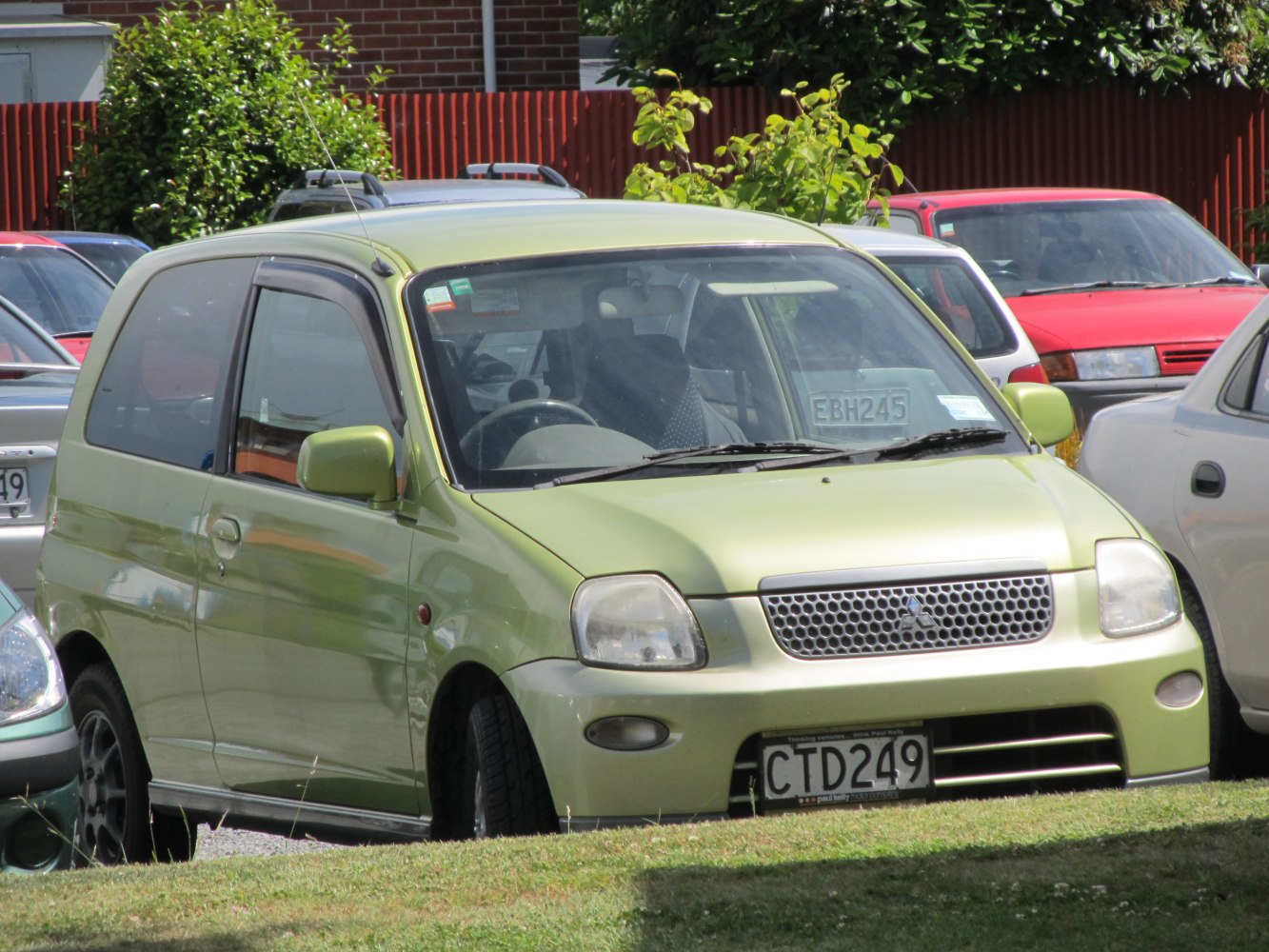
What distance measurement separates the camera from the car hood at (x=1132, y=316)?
10953mm

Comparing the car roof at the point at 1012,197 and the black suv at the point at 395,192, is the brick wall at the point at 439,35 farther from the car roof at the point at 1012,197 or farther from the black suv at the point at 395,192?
the car roof at the point at 1012,197

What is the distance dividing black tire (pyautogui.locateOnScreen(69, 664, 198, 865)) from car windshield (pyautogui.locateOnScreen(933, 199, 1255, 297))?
7451 mm

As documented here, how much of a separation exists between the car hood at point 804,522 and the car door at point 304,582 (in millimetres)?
473

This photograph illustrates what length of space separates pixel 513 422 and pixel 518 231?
71 cm

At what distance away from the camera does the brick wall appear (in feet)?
74.4

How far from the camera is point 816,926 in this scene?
11.9ft

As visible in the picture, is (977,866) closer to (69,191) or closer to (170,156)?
(170,156)

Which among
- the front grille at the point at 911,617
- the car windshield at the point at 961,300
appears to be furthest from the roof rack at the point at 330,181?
the front grille at the point at 911,617

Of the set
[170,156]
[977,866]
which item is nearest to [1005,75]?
[170,156]

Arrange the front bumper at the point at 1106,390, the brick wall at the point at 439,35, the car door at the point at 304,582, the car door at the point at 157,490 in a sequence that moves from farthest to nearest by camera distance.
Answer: the brick wall at the point at 439,35 < the front bumper at the point at 1106,390 < the car door at the point at 157,490 < the car door at the point at 304,582

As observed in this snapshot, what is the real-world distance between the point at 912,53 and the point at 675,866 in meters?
17.8

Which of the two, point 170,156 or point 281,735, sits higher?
point 170,156

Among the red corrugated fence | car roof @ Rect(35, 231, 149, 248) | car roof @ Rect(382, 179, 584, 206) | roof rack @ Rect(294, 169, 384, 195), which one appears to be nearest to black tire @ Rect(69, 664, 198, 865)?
car roof @ Rect(382, 179, 584, 206)

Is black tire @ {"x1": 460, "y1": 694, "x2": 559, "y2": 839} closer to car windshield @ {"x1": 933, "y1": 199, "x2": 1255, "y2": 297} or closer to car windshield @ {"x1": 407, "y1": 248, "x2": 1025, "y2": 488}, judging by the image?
car windshield @ {"x1": 407, "y1": 248, "x2": 1025, "y2": 488}
